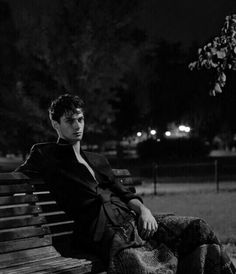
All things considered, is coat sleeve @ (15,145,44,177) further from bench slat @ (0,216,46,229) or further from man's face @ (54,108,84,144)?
bench slat @ (0,216,46,229)

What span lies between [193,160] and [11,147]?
37.1ft

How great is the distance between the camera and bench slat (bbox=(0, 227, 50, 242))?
4.55 meters

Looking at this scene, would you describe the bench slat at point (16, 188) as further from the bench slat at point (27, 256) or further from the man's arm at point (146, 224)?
the man's arm at point (146, 224)

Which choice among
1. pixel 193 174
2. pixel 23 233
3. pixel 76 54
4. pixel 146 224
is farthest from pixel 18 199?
pixel 76 54

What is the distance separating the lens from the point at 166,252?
14.8 feet

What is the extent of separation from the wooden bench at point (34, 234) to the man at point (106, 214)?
14cm

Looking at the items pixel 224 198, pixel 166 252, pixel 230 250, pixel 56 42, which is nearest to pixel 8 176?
pixel 166 252

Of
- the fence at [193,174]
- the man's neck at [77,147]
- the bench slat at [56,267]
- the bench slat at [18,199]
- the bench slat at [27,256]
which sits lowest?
the fence at [193,174]

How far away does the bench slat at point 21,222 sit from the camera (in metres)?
4.60

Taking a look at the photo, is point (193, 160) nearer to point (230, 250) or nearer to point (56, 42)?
point (56, 42)

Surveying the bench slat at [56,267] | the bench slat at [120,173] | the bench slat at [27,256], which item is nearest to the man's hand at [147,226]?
the bench slat at [56,267]

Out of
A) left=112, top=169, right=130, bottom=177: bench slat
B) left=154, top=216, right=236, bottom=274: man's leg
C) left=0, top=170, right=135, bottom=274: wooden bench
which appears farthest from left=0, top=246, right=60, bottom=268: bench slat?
left=112, top=169, right=130, bottom=177: bench slat

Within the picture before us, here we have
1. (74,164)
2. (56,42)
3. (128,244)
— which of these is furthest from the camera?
(56,42)

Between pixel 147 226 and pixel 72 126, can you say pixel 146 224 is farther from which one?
pixel 72 126
